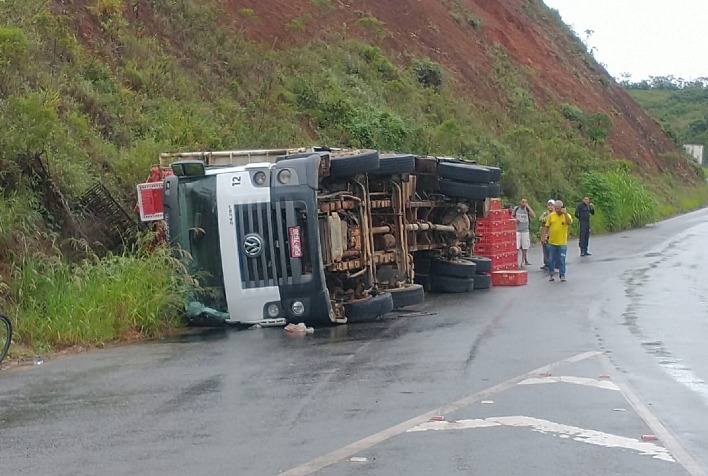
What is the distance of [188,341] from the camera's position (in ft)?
42.9

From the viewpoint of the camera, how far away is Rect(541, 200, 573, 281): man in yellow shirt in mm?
21578

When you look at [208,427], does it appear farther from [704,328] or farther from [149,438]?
[704,328]

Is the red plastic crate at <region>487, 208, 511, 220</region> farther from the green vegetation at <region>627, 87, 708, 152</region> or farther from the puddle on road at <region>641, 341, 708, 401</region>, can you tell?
the green vegetation at <region>627, 87, 708, 152</region>

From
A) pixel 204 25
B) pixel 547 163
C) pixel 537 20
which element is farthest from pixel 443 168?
pixel 537 20

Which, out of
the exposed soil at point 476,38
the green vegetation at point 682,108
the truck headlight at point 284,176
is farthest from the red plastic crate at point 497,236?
the green vegetation at point 682,108

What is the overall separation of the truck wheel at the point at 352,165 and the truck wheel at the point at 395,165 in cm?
58

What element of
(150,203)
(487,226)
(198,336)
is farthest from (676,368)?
(487,226)

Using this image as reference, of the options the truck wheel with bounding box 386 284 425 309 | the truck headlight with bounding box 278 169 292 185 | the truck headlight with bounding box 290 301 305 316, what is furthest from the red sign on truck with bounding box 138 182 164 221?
the truck wheel with bounding box 386 284 425 309

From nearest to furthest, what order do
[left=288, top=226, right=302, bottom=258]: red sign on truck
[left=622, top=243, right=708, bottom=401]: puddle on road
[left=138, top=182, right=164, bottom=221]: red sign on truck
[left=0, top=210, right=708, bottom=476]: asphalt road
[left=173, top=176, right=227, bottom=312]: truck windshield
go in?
[left=0, top=210, right=708, bottom=476]: asphalt road
[left=622, top=243, right=708, bottom=401]: puddle on road
[left=288, top=226, right=302, bottom=258]: red sign on truck
[left=173, top=176, right=227, bottom=312]: truck windshield
[left=138, top=182, right=164, bottom=221]: red sign on truck

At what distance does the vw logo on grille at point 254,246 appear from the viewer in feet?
44.5

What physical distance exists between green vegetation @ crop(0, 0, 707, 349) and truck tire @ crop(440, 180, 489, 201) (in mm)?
4913

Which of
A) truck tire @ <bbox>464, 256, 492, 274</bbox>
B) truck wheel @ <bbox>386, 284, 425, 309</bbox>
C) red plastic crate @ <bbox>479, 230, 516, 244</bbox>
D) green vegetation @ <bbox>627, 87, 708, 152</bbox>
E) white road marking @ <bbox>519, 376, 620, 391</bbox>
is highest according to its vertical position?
green vegetation @ <bbox>627, 87, 708, 152</bbox>

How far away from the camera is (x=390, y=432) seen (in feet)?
25.3

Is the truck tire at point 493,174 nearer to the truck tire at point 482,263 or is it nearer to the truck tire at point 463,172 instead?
the truck tire at point 463,172
